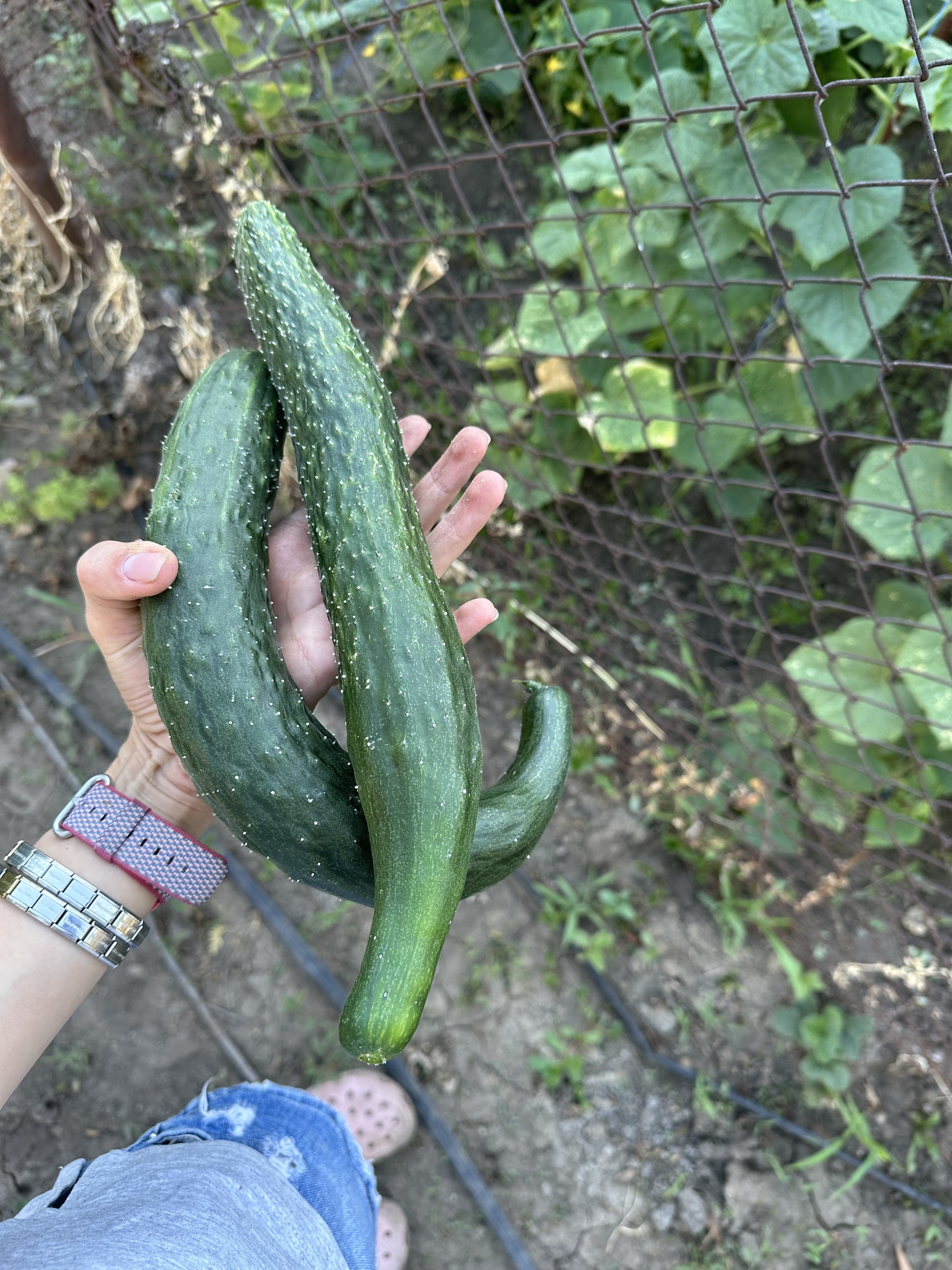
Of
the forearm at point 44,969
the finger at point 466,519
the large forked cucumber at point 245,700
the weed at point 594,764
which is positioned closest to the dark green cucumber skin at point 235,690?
the large forked cucumber at point 245,700

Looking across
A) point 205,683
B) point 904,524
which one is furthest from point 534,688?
point 904,524

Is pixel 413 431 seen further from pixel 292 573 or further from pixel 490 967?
pixel 490 967

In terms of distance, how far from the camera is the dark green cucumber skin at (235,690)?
171 cm

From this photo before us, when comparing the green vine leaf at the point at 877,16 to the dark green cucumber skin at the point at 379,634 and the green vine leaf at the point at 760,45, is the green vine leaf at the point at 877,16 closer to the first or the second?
the green vine leaf at the point at 760,45

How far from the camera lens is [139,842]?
2082 millimetres

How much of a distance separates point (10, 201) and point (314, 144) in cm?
123

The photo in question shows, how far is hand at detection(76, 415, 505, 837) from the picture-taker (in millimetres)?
2115

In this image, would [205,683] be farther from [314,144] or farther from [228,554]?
[314,144]

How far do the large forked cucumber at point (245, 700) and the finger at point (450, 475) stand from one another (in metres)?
0.61

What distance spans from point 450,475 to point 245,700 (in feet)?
3.46

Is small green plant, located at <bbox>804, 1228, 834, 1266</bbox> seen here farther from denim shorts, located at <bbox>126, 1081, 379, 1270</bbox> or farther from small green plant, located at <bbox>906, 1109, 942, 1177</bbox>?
denim shorts, located at <bbox>126, 1081, 379, 1270</bbox>

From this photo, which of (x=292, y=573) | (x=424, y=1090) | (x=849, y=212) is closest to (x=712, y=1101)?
(x=424, y=1090)

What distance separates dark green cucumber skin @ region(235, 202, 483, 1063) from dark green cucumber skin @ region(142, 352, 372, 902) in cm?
14

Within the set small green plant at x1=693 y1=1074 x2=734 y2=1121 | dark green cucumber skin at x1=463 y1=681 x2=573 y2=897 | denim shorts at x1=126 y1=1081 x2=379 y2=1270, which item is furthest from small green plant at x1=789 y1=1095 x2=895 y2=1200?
dark green cucumber skin at x1=463 y1=681 x2=573 y2=897
